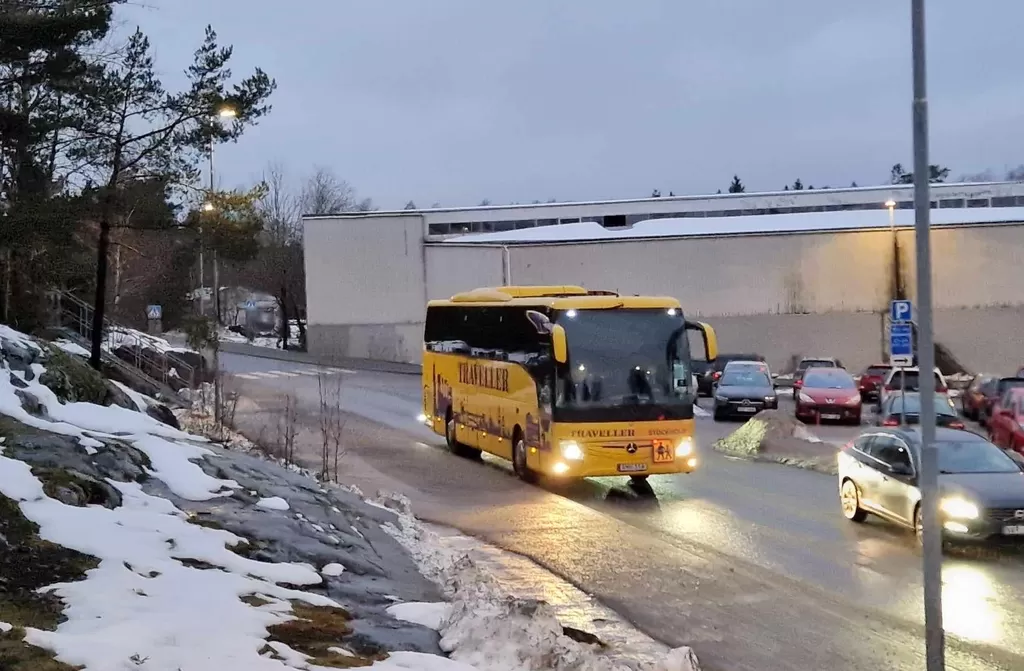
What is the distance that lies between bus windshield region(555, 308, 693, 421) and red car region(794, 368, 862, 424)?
1487 cm

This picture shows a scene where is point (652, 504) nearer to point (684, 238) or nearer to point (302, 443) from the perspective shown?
point (302, 443)

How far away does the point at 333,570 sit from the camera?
369 inches

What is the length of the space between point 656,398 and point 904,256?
135 ft

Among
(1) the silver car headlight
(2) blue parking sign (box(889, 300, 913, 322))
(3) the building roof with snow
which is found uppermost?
(3) the building roof with snow

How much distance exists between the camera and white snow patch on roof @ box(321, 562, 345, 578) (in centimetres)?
922

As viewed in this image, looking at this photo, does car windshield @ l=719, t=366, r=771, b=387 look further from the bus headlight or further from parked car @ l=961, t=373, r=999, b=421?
the bus headlight

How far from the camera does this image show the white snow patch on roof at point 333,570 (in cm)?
922

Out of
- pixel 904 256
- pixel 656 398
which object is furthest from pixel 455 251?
pixel 656 398

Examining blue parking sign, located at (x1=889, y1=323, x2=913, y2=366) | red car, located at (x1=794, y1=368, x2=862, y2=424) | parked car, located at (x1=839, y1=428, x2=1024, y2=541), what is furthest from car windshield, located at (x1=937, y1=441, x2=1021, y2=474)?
red car, located at (x1=794, y1=368, x2=862, y2=424)

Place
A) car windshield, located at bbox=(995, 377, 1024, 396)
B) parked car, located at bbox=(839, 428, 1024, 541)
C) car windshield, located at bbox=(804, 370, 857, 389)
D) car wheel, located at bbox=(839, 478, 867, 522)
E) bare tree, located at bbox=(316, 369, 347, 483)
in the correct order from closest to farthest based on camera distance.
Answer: parked car, located at bbox=(839, 428, 1024, 541) < car wheel, located at bbox=(839, 478, 867, 522) < bare tree, located at bbox=(316, 369, 347, 483) < car windshield, located at bbox=(995, 377, 1024, 396) < car windshield, located at bbox=(804, 370, 857, 389)

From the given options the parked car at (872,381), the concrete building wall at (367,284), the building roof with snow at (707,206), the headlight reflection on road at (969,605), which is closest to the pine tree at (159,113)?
the headlight reflection on road at (969,605)

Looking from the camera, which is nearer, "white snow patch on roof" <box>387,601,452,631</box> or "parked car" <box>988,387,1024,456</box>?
"white snow patch on roof" <box>387,601,452,631</box>

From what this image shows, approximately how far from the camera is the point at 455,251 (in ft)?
194

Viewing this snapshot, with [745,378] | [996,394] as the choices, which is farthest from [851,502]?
[745,378]
